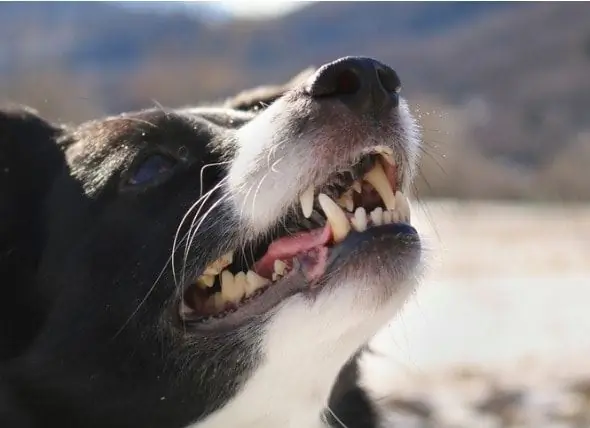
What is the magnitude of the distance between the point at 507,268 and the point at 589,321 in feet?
9.08

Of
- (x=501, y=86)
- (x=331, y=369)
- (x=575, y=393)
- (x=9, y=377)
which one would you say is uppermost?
(x=501, y=86)

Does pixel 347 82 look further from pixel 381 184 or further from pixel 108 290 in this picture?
pixel 108 290

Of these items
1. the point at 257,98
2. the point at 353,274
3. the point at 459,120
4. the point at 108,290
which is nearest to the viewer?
the point at 353,274

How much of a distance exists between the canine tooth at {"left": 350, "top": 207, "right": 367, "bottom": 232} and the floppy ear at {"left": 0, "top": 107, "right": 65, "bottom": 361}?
3.58 ft

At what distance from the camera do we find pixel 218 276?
8.77 ft

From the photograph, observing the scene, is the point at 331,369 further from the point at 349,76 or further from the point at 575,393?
the point at 575,393

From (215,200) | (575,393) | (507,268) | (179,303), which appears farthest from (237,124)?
(507,268)

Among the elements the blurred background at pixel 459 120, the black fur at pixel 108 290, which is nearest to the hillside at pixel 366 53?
the blurred background at pixel 459 120

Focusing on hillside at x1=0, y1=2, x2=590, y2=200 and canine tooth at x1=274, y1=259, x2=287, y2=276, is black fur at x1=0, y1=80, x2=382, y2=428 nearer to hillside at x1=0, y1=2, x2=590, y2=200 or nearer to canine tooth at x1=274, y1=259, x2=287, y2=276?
canine tooth at x1=274, y1=259, x2=287, y2=276

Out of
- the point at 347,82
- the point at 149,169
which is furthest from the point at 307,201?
the point at 149,169

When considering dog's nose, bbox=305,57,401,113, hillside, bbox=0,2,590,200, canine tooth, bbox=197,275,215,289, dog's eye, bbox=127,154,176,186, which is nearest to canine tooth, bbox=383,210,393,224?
dog's nose, bbox=305,57,401,113

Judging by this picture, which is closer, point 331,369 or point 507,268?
point 331,369

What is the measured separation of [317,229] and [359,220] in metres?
0.13

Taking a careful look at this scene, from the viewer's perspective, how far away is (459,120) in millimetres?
26875
